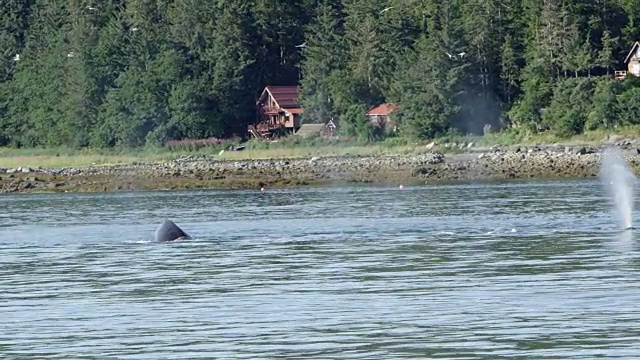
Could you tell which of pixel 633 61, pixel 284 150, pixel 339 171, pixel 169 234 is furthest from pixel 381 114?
pixel 169 234

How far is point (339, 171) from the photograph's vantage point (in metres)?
81.4

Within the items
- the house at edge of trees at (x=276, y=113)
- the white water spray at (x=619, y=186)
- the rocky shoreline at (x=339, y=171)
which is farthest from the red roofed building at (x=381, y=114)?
the white water spray at (x=619, y=186)

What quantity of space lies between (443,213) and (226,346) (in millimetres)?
27724

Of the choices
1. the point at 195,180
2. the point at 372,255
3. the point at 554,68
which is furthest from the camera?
the point at 554,68

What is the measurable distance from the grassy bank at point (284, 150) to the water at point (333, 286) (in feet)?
137

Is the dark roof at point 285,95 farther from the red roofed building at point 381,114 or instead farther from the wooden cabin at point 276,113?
the red roofed building at point 381,114

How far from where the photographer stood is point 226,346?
2003cm

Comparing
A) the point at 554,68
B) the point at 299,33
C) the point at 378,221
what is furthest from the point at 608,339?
the point at 299,33

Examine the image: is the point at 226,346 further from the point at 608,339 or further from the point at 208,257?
the point at 208,257

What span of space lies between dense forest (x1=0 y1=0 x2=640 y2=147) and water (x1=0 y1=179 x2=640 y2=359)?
50.8 m

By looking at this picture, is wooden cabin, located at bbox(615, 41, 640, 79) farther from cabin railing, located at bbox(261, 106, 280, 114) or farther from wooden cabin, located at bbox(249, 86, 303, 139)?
cabin railing, located at bbox(261, 106, 280, 114)

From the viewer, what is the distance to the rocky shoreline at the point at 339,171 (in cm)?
7431

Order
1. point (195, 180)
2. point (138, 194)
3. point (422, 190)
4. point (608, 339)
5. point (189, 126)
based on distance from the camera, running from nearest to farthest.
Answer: point (608, 339), point (422, 190), point (138, 194), point (195, 180), point (189, 126)

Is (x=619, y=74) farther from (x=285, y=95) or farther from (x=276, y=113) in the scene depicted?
(x=285, y=95)
